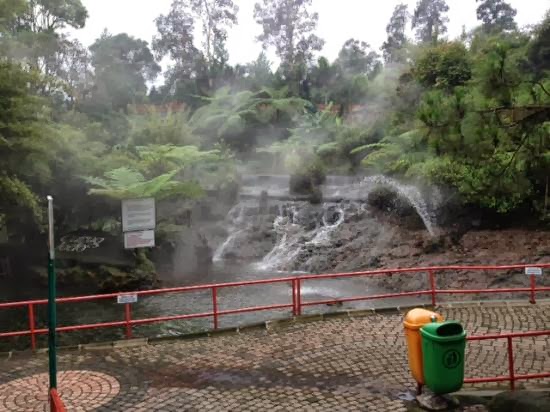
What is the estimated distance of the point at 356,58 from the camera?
159 feet

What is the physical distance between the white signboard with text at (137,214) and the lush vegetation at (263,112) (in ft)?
7.49

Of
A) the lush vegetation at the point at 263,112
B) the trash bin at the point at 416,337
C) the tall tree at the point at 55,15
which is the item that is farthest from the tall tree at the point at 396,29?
the trash bin at the point at 416,337

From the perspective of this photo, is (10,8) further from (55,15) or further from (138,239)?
(55,15)

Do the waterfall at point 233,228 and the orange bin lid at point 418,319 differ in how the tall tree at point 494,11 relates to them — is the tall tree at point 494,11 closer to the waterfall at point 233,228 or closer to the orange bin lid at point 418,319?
the waterfall at point 233,228

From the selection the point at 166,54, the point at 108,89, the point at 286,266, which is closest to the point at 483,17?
the point at 166,54

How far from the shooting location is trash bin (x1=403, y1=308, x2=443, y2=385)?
639cm

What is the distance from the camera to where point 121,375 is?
24.4 ft

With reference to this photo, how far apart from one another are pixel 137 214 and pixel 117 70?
81.8ft

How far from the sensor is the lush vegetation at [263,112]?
6.77m

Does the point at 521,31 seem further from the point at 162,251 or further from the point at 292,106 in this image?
the point at 162,251

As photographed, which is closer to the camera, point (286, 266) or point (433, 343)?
point (433, 343)

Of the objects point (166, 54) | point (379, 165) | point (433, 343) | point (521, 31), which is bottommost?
point (433, 343)

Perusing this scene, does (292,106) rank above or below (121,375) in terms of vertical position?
above

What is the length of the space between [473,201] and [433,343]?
1357cm
